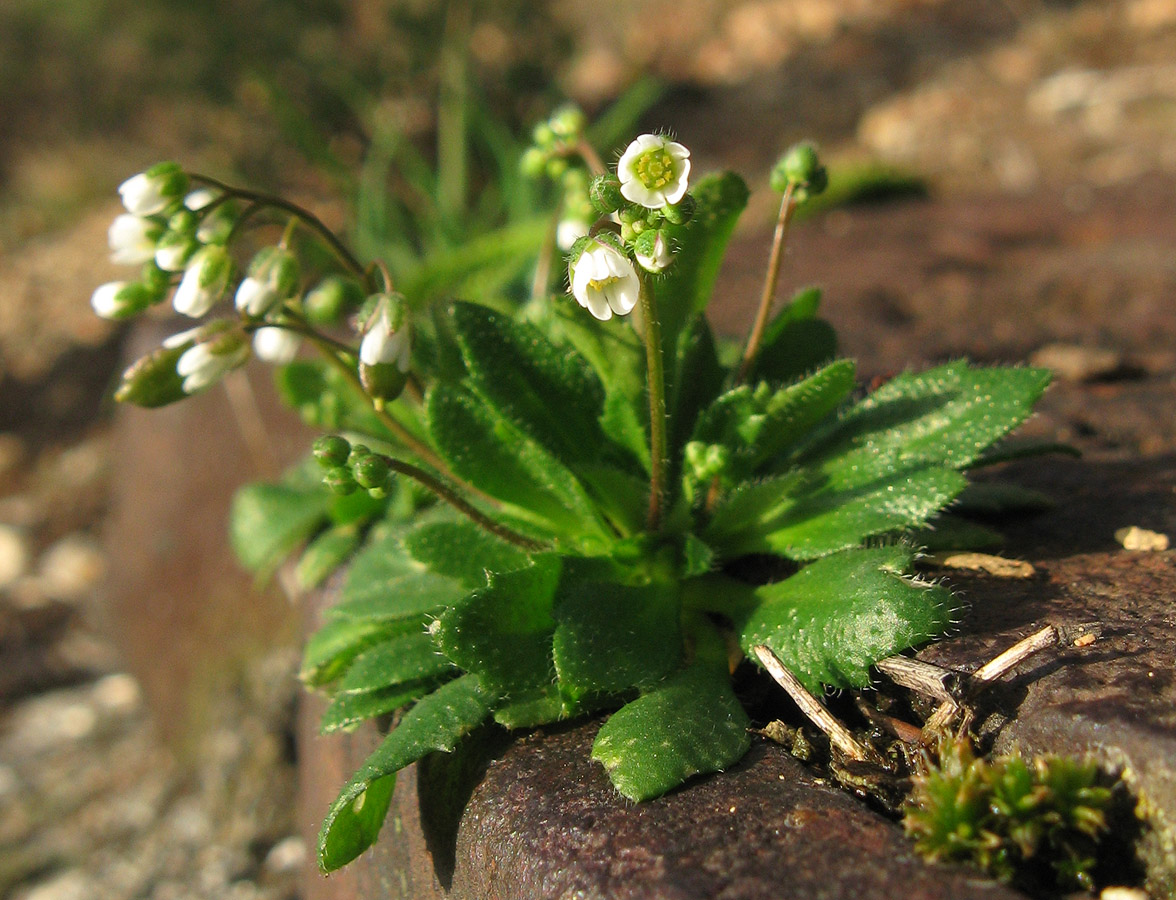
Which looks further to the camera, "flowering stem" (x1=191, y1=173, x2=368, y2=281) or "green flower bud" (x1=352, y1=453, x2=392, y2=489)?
"flowering stem" (x1=191, y1=173, x2=368, y2=281)

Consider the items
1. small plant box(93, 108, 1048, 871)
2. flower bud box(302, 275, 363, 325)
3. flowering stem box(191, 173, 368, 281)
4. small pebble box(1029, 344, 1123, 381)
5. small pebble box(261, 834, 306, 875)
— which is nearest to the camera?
small plant box(93, 108, 1048, 871)

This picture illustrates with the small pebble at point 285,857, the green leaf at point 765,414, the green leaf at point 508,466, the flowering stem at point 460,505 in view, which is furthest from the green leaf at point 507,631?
the small pebble at point 285,857

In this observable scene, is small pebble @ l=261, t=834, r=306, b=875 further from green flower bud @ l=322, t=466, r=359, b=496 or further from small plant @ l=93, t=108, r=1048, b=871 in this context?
green flower bud @ l=322, t=466, r=359, b=496

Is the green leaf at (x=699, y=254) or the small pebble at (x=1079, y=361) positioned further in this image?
the small pebble at (x=1079, y=361)

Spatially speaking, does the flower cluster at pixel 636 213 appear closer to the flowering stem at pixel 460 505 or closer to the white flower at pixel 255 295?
the flowering stem at pixel 460 505

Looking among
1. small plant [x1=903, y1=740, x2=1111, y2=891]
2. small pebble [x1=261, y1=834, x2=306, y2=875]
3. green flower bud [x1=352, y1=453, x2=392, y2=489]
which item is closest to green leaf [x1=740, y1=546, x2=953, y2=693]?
small plant [x1=903, y1=740, x2=1111, y2=891]

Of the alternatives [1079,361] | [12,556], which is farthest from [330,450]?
[12,556]
